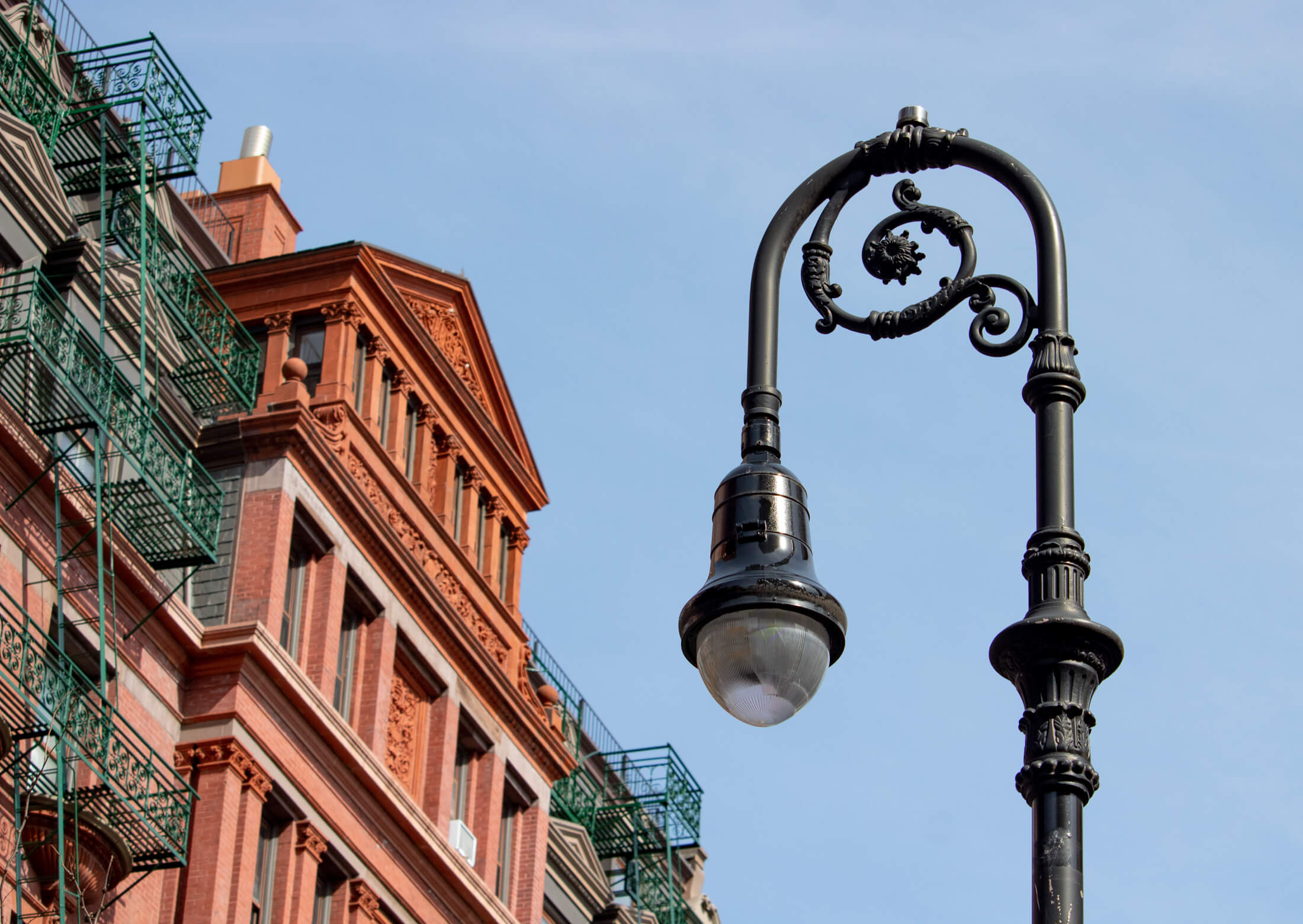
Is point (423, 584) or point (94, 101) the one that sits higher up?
point (94, 101)

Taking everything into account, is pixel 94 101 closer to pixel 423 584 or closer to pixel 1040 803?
pixel 423 584

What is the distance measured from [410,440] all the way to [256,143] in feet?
28.7

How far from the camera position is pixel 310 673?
30.4 metres

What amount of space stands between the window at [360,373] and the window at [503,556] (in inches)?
171

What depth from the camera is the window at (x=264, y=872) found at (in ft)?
93.2

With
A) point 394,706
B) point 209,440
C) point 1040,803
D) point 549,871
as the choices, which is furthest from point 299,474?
point 1040,803

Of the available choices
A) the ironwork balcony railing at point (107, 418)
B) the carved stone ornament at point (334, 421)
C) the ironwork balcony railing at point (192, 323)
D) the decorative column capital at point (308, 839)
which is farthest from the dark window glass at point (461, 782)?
the ironwork balcony railing at point (107, 418)

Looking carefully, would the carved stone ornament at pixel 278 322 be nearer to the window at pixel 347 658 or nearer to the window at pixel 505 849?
the window at pixel 347 658

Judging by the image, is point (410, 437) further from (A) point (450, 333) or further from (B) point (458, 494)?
(A) point (450, 333)

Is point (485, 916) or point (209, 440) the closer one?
point (209, 440)

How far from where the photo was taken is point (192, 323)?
31.3 m

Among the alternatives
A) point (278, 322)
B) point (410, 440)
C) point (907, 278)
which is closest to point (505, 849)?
point (410, 440)

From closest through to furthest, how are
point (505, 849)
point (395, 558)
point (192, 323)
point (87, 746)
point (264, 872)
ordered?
point (87, 746) → point (264, 872) → point (192, 323) → point (395, 558) → point (505, 849)

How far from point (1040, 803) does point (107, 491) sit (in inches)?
783
